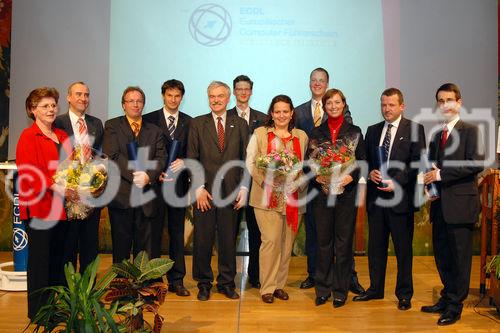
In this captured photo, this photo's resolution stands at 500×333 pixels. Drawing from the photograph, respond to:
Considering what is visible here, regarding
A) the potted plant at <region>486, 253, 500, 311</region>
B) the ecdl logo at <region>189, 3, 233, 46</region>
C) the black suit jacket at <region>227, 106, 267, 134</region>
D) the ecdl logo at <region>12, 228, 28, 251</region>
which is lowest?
the potted plant at <region>486, 253, 500, 311</region>

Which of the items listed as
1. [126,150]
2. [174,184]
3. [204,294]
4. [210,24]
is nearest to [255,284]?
[204,294]

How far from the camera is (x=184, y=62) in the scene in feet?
21.0

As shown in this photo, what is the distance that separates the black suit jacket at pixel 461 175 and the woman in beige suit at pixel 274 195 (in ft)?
3.29

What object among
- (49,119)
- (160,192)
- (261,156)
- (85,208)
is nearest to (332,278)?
(261,156)

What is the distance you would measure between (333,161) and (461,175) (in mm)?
846

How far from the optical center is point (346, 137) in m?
4.46

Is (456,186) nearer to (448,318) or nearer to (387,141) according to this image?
(387,141)

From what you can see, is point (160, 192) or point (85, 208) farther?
point (160, 192)

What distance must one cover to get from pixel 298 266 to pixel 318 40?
2303mm

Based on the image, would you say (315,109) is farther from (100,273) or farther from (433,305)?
(100,273)

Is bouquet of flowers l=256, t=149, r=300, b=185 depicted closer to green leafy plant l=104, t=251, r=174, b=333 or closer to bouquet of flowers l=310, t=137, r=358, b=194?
bouquet of flowers l=310, t=137, r=358, b=194

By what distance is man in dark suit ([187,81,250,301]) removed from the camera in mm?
4664

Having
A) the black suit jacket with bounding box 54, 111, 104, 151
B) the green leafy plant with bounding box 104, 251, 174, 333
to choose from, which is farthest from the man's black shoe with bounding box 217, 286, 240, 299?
the black suit jacket with bounding box 54, 111, 104, 151

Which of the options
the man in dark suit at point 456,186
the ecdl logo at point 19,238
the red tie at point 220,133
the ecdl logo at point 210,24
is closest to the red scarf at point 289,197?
the red tie at point 220,133
